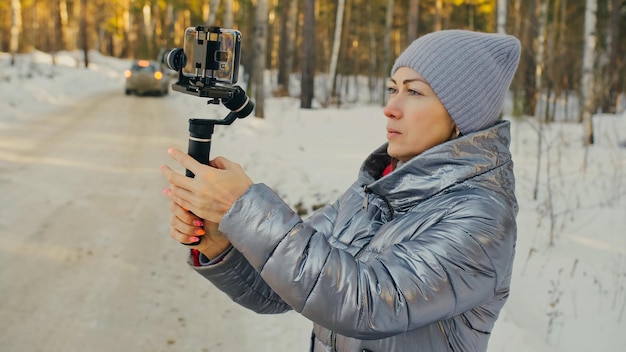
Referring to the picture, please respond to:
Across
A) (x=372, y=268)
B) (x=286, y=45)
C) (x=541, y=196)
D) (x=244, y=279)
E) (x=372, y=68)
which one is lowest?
(x=541, y=196)

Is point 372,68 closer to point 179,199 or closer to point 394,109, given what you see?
point 394,109

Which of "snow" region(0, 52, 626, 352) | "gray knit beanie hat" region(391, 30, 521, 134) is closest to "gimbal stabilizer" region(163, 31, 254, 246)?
"gray knit beanie hat" region(391, 30, 521, 134)

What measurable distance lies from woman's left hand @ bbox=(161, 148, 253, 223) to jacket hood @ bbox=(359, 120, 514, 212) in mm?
449

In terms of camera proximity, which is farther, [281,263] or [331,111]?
[331,111]

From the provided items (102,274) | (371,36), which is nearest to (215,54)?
(102,274)

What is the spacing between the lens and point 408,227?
147 cm

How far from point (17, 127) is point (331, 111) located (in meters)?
8.44

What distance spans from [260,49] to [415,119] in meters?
13.7

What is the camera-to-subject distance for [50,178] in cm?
798

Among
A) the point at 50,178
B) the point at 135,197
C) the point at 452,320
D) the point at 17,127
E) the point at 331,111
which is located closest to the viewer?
the point at 452,320

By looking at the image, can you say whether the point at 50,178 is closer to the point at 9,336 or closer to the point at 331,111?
the point at 9,336

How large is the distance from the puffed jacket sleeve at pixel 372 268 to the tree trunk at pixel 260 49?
13537mm

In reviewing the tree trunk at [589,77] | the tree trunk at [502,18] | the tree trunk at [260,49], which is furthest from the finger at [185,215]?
the tree trunk at [502,18]

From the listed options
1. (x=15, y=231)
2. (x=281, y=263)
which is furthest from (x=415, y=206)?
(x=15, y=231)
